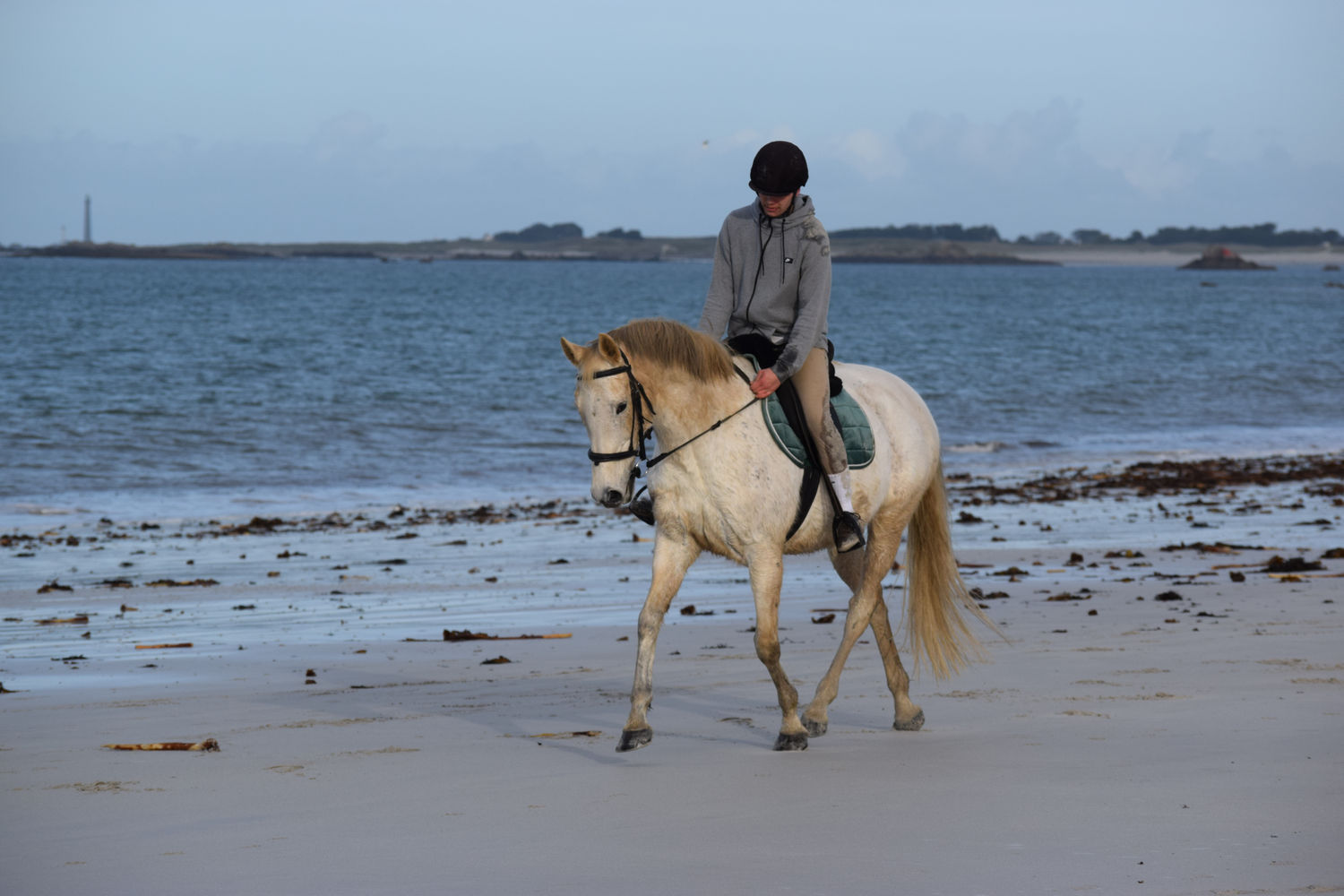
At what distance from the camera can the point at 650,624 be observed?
→ 5656mm

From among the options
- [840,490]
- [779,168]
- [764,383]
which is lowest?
[840,490]

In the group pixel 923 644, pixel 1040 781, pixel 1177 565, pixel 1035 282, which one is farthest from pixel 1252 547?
pixel 1035 282

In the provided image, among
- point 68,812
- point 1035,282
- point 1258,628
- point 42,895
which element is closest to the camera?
point 42,895

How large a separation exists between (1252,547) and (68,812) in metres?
9.83

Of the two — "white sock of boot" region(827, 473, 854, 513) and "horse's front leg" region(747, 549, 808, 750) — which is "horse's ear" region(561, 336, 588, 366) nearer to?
"horse's front leg" region(747, 549, 808, 750)

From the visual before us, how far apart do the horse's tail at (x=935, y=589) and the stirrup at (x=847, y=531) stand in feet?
3.24

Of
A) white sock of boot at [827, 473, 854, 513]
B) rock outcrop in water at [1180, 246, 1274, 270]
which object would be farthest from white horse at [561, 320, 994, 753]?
rock outcrop in water at [1180, 246, 1274, 270]

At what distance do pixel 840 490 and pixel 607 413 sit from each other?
127cm

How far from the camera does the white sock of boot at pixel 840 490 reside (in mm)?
5969

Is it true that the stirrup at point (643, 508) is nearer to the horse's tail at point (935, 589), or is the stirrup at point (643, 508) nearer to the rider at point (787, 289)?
the rider at point (787, 289)

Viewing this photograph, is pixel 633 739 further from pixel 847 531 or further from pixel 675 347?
pixel 675 347

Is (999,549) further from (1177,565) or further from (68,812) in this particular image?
(68,812)

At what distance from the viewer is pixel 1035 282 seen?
140 metres

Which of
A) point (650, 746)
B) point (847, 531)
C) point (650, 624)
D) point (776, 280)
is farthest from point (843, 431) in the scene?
point (650, 746)
